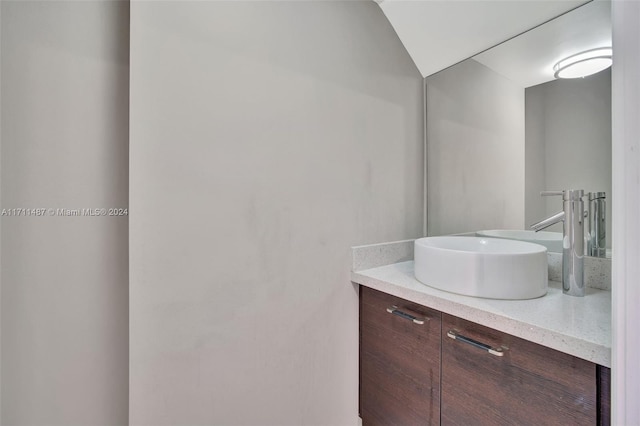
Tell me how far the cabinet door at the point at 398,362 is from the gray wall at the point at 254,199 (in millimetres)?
Result: 74

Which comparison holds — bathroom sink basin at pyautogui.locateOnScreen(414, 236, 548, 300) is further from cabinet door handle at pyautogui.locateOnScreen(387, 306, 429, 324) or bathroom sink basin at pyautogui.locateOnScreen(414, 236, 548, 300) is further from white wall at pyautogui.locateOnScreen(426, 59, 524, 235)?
white wall at pyautogui.locateOnScreen(426, 59, 524, 235)

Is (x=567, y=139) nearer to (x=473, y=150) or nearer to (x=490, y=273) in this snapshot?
(x=473, y=150)

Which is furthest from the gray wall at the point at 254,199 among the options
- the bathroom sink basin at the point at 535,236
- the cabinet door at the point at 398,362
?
the bathroom sink basin at the point at 535,236

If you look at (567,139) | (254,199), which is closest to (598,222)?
(567,139)

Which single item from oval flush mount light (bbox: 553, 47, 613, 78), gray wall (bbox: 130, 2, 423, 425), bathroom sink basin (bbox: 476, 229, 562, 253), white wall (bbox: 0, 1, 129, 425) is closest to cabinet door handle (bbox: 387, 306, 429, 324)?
gray wall (bbox: 130, 2, 423, 425)

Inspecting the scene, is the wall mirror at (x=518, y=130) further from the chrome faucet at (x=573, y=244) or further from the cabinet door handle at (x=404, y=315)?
the cabinet door handle at (x=404, y=315)

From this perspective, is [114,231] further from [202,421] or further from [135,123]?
[202,421]

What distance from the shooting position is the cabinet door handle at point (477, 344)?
0.81 m

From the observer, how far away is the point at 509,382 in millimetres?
800

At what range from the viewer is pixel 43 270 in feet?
2.67

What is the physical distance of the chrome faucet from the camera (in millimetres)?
966

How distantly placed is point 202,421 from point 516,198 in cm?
151

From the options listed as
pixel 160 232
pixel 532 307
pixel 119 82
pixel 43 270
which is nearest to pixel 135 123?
pixel 119 82

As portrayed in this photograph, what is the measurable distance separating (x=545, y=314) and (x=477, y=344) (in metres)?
0.20
